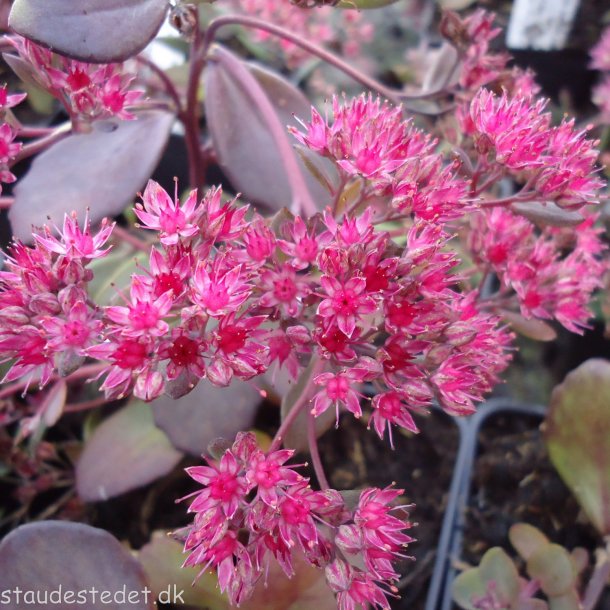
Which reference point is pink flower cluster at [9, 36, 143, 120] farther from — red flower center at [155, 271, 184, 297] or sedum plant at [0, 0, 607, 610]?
red flower center at [155, 271, 184, 297]

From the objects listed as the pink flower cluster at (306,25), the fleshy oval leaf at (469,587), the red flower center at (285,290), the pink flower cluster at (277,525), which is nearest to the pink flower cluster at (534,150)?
the red flower center at (285,290)

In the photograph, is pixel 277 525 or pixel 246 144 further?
pixel 246 144

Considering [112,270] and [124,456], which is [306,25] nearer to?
[112,270]

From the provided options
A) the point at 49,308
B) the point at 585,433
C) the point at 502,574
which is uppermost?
the point at 49,308

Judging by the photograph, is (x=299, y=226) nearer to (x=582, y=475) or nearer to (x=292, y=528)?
(x=292, y=528)

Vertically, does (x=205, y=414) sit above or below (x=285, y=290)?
below

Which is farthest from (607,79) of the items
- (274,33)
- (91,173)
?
(91,173)

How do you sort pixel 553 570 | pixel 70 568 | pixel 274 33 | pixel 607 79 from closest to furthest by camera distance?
pixel 70 568
pixel 553 570
pixel 274 33
pixel 607 79
